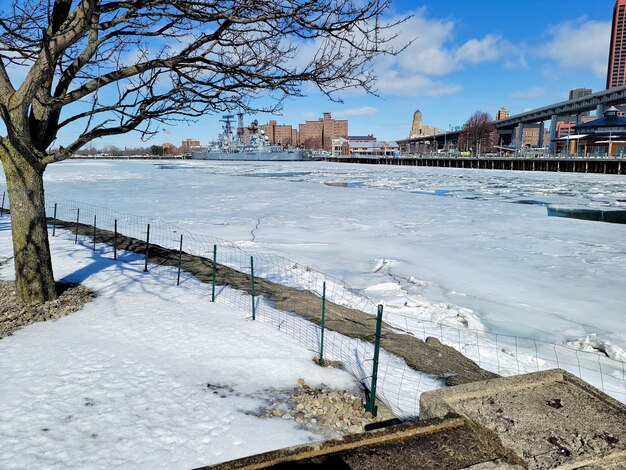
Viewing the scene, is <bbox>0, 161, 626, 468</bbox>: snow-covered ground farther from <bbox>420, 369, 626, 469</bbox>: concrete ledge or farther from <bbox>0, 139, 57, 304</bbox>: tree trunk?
<bbox>420, 369, 626, 469</bbox>: concrete ledge

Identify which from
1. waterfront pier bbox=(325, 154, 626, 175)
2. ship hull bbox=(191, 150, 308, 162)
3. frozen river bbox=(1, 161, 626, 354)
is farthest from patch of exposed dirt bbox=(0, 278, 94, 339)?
ship hull bbox=(191, 150, 308, 162)

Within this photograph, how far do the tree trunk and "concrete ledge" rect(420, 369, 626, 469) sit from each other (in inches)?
245

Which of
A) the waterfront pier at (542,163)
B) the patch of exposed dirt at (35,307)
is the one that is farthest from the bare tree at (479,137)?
the patch of exposed dirt at (35,307)

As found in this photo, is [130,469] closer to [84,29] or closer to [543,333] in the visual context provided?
[84,29]

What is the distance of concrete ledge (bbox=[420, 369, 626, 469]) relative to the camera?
2.77m

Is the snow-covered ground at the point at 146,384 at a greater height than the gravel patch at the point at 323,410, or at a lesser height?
greater

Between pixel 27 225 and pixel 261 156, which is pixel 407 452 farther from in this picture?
pixel 261 156

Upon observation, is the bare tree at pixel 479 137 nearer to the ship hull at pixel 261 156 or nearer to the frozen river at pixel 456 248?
the ship hull at pixel 261 156

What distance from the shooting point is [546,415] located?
3176 mm

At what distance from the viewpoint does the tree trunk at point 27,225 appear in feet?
21.8

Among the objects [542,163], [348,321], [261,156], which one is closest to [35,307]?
[348,321]

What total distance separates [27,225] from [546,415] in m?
7.12

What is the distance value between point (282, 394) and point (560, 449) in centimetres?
262

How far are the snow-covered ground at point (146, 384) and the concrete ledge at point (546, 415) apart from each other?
1383mm
